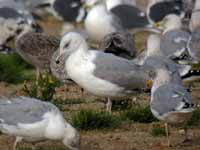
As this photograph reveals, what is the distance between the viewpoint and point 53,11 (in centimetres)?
2334

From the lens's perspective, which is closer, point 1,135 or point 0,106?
point 0,106

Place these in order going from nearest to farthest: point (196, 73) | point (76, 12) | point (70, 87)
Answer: point (196, 73) → point (70, 87) → point (76, 12)

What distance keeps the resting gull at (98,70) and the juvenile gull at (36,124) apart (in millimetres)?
1578

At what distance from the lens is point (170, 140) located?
31.5 ft

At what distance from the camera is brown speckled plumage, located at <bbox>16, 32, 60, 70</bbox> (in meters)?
13.2

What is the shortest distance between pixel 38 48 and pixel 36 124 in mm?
4842

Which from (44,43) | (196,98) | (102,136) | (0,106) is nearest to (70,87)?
(44,43)

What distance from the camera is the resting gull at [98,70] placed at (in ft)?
33.6

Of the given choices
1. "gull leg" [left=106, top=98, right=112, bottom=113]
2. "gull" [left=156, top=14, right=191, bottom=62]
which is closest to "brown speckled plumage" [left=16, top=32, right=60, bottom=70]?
"gull" [left=156, top=14, right=191, bottom=62]

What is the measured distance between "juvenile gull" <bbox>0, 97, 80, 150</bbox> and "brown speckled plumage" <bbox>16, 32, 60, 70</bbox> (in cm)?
445

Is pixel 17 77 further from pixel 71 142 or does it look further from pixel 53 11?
pixel 53 11

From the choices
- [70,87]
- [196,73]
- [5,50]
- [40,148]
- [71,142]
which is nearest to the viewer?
[71,142]

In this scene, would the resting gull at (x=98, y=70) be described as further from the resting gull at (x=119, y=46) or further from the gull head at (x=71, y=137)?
the resting gull at (x=119, y=46)

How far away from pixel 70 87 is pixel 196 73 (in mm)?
2456
